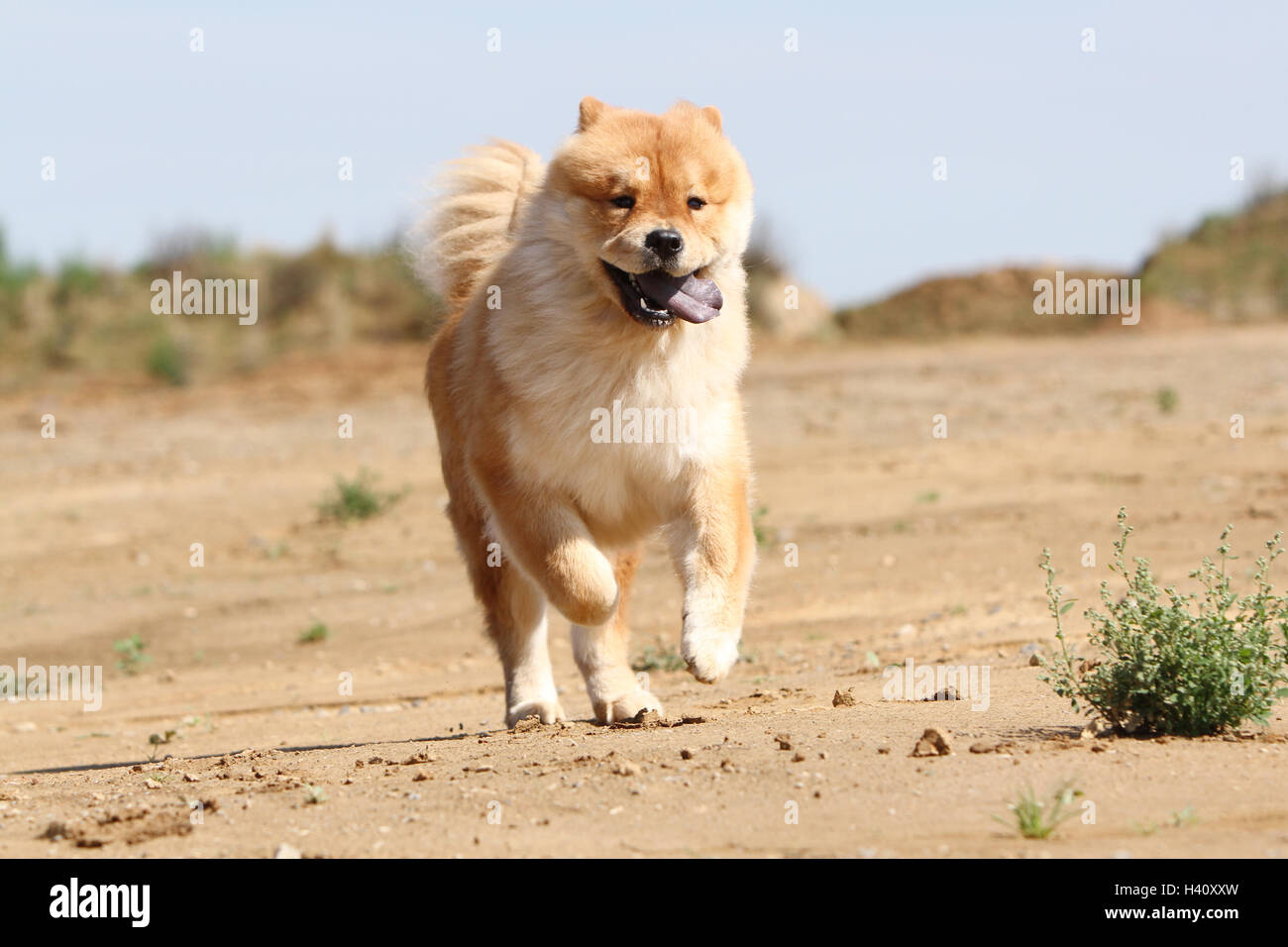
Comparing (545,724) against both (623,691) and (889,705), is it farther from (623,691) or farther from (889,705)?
(889,705)

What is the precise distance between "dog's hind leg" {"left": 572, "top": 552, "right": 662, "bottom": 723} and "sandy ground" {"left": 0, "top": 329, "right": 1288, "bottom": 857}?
19 centimetres

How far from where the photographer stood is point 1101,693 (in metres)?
4.88

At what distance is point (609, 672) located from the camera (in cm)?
628

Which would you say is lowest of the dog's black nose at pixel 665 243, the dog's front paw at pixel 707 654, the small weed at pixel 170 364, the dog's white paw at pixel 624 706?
the dog's white paw at pixel 624 706

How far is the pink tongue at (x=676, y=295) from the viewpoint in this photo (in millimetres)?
5418

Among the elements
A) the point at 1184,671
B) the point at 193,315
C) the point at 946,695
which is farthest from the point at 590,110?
the point at 193,315

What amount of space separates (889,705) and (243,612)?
603 centimetres

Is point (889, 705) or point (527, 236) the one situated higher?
point (527, 236)

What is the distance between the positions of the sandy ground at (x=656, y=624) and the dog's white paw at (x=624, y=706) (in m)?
0.16

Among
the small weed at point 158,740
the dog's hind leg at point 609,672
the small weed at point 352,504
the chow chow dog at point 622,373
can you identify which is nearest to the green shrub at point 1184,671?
the chow chow dog at point 622,373

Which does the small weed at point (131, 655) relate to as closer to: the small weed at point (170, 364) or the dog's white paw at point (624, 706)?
the dog's white paw at point (624, 706)

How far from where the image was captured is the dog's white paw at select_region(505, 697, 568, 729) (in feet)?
20.6

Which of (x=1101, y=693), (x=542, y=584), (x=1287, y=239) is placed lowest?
(x=1101, y=693)
